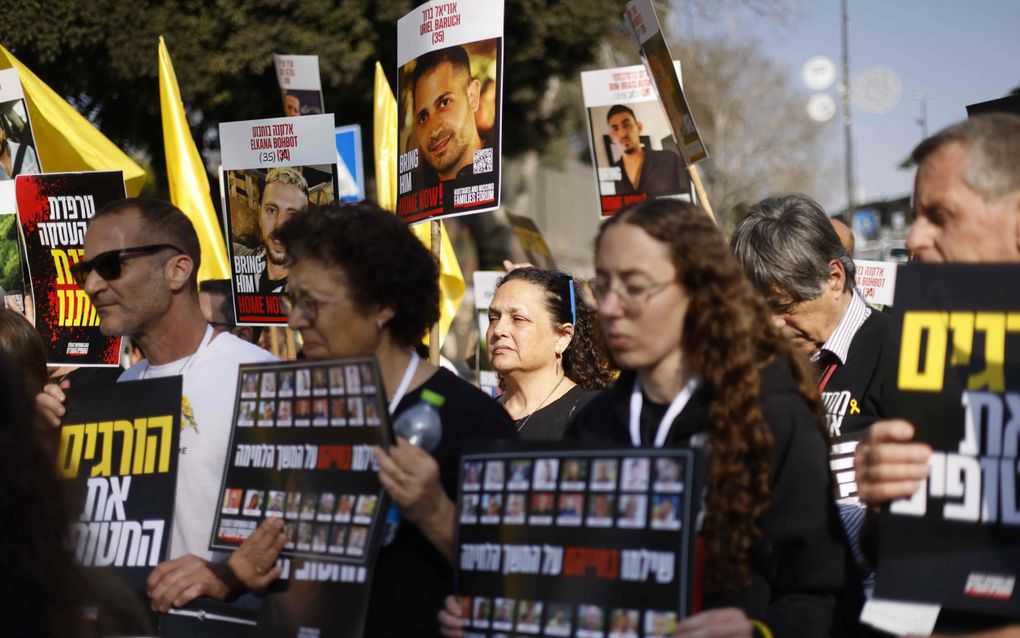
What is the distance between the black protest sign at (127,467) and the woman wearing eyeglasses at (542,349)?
1.98 meters

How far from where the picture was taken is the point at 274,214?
5.54m

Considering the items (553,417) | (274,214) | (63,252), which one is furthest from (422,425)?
(63,252)

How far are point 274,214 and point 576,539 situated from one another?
132 inches

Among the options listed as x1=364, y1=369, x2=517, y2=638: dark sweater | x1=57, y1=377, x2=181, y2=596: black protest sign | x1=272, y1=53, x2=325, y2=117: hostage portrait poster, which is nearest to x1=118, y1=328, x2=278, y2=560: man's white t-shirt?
x1=57, y1=377, x2=181, y2=596: black protest sign

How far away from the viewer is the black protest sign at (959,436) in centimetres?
234

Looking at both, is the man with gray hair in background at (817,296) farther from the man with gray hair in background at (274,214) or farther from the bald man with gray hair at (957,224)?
the man with gray hair in background at (274,214)

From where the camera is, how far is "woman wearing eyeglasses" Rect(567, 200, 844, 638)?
249 cm

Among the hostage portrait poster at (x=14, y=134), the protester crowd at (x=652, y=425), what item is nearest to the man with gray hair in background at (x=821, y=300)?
the protester crowd at (x=652, y=425)

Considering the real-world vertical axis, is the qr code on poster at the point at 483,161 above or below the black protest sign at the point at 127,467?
above

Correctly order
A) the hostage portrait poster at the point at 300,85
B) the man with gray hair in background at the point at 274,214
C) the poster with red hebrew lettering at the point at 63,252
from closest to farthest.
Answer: the poster with red hebrew lettering at the point at 63,252 → the man with gray hair in background at the point at 274,214 → the hostage portrait poster at the point at 300,85

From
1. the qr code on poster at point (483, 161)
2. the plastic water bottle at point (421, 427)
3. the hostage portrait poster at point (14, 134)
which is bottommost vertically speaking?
the plastic water bottle at point (421, 427)

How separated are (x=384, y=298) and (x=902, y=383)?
127 centimetres

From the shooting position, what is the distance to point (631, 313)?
2594mm

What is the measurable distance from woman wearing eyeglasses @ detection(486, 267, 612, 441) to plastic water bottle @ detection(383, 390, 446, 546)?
2325mm
